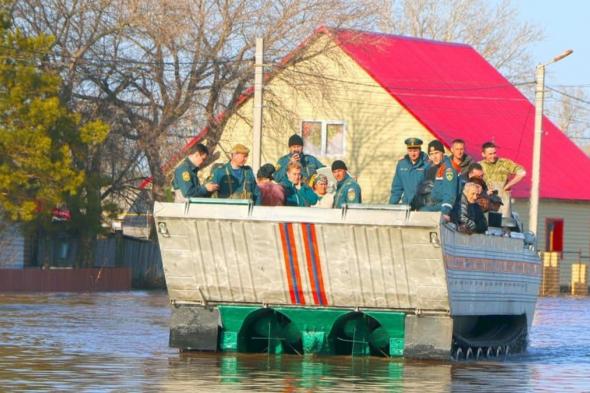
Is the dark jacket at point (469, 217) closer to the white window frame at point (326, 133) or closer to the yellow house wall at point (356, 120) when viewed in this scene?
the yellow house wall at point (356, 120)

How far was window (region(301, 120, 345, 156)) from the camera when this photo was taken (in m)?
49.2

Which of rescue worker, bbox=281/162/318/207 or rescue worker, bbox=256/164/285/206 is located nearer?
rescue worker, bbox=256/164/285/206

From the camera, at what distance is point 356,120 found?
1959 inches

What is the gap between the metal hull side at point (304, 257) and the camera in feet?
54.1

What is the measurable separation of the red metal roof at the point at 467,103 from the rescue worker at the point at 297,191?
27413mm

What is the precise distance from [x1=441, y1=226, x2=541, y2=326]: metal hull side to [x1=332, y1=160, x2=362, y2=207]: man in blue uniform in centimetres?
135

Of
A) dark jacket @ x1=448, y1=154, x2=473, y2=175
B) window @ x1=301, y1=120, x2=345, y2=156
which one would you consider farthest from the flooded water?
window @ x1=301, y1=120, x2=345, y2=156

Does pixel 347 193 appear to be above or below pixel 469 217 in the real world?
above

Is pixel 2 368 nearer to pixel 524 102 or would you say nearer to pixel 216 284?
pixel 216 284

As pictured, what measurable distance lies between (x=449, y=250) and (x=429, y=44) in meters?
39.2

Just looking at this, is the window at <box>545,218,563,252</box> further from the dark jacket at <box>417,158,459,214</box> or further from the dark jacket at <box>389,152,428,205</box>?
the dark jacket at <box>417,158,459,214</box>

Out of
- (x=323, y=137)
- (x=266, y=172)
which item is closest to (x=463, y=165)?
(x=266, y=172)

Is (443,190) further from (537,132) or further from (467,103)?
(467,103)

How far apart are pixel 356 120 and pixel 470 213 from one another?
31.9 meters
